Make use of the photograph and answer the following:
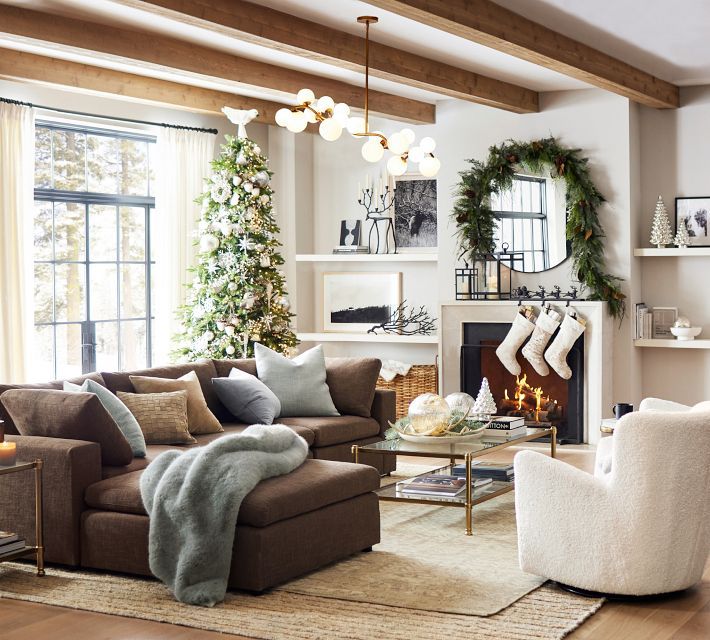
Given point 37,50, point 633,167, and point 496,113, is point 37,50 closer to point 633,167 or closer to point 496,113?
point 496,113

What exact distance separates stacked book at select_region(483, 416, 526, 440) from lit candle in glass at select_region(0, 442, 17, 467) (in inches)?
102

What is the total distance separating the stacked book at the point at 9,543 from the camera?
15.2ft

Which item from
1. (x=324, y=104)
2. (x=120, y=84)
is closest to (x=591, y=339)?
(x=324, y=104)

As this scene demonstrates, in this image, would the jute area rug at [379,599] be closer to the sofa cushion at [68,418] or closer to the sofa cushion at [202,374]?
the sofa cushion at [68,418]

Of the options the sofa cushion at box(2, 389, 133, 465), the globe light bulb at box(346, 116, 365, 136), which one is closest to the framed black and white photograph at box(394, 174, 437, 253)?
the globe light bulb at box(346, 116, 365, 136)

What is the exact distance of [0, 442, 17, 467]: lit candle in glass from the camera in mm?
4641

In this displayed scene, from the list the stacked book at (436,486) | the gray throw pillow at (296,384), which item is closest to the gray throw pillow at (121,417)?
the stacked book at (436,486)

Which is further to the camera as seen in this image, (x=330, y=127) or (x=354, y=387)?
(x=354, y=387)

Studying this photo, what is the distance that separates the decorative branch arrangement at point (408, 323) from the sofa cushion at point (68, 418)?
14.8 feet

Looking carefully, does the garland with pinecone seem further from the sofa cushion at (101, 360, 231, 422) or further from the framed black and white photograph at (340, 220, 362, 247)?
the sofa cushion at (101, 360, 231, 422)

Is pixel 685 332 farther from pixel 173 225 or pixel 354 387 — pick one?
pixel 173 225

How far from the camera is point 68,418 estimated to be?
495 centimetres

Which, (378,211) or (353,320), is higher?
(378,211)

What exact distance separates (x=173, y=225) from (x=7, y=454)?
416cm
